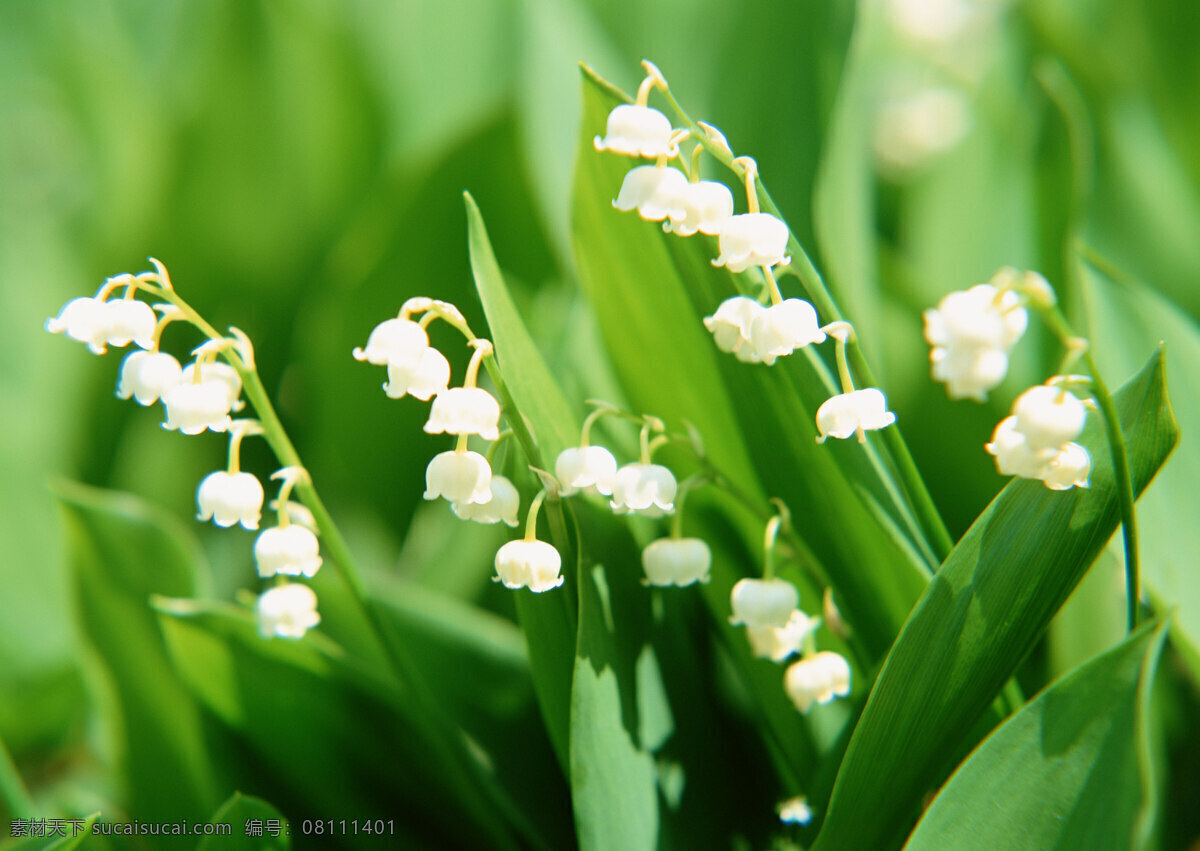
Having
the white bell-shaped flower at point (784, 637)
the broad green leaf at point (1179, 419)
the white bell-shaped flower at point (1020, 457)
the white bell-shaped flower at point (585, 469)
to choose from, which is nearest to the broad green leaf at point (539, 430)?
the white bell-shaped flower at point (585, 469)

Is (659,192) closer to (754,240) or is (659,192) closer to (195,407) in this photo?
(754,240)

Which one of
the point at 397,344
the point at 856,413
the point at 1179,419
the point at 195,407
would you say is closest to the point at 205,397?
the point at 195,407

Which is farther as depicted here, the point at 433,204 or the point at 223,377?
the point at 433,204

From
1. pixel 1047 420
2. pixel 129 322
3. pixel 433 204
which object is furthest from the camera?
pixel 433 204

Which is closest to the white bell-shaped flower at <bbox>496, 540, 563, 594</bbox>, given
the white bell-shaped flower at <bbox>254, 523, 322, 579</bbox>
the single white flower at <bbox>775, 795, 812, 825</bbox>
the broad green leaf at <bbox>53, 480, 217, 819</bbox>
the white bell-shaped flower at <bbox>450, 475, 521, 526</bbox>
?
the white bell-shaped flower at <bbox>450, 475, 521, 526</bbox>

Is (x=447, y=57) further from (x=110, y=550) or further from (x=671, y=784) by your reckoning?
(x=671, y=784)

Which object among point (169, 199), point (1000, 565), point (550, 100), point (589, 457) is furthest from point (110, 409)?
point (1000, 565)

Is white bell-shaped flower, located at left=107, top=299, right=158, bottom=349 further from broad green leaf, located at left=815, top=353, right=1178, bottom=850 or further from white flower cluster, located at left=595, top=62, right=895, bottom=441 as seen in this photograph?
broad green leaf, located at left=815, top=353, right=1178, bottom=850
